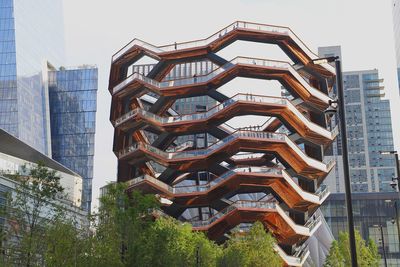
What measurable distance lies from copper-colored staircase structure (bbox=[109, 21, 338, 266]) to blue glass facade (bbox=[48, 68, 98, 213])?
84.6 metres

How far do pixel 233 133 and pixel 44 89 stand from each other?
320ft

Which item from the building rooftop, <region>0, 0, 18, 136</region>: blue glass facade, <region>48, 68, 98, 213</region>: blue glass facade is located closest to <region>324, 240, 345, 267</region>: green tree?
the building rooftop

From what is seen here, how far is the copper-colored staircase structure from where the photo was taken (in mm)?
58375

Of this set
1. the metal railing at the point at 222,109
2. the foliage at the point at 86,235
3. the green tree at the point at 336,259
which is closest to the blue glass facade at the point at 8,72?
the metal railing at the point at 222,109

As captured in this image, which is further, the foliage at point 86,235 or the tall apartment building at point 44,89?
the tall apartment building at point 44,89

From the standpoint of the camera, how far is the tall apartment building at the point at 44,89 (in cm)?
12706

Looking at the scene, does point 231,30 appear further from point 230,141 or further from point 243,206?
point 243,206

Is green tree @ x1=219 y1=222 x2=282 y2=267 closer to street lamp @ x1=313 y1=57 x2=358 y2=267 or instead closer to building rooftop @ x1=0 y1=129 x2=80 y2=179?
street lamp @ x1=313 y1=57 x2=358 y2=267

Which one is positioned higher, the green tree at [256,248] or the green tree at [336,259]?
the green tree at [256,248]

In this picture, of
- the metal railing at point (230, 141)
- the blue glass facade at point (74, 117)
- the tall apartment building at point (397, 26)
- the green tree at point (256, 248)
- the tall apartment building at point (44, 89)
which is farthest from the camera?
the blue glass facade at point (74, 117)

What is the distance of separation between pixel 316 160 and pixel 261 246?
1694 cm

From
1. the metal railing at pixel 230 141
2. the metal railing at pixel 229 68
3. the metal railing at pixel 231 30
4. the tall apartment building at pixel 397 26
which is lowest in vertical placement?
the metal railing at pixel 230 141

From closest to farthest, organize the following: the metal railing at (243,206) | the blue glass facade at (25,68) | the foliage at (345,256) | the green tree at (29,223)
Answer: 1. the green tree at (29,223)
2. the metal railing at (243,206)
3. the foliage at (345,256)
4. the blue glass facade at (25,68)

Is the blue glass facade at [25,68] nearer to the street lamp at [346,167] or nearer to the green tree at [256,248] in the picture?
the green tree at [256,248]
